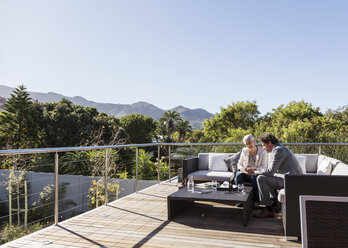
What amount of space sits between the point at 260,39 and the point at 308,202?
14.4 metres

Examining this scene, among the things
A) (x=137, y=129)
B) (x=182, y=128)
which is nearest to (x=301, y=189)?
(x=137, y=129)

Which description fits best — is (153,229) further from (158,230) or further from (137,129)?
(137,129)

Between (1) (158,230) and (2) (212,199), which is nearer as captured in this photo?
(1) (158,230)

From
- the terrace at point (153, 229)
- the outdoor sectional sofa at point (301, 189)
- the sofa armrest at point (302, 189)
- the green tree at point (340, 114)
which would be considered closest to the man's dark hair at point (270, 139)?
the terrace at point (153, 229)

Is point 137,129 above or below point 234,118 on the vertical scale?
below

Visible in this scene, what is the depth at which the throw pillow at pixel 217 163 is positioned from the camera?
217 inches

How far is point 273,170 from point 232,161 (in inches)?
60.5

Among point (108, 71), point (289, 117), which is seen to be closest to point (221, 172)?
point (289, 117)

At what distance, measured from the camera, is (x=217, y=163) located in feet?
18.1

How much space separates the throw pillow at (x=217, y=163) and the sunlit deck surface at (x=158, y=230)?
1.26 meters

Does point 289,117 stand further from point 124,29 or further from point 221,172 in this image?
point 221,172

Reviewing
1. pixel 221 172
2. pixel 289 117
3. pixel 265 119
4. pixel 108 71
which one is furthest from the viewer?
pixel 108 71

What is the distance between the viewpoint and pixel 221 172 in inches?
211

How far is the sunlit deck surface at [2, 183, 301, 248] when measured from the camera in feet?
9.30
